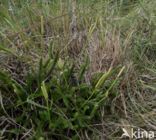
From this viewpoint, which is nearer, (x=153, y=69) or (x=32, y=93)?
(x=32, y=93)

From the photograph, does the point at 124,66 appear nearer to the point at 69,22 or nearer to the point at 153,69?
the point at 153,69

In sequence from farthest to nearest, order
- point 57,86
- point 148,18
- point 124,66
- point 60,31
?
point 148,18, point 60,31, point 124,66, point 57,86

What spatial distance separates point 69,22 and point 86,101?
558mm

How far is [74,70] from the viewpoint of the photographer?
171 centimetres

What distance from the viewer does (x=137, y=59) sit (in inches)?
75.7

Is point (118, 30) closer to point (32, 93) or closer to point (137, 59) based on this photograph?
point (137, 59)

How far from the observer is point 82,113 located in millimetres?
1562

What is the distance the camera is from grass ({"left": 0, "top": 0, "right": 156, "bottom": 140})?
1.55 metres

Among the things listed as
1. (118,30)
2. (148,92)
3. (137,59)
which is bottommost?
(148,92)

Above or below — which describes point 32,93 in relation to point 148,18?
below

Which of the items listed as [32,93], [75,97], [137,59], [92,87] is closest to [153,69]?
[137,59]

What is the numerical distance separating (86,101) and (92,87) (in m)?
0.11

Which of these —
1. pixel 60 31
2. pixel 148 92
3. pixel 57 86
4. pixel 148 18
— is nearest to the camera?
pixel 57 86

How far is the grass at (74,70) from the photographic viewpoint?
5.10 ft
